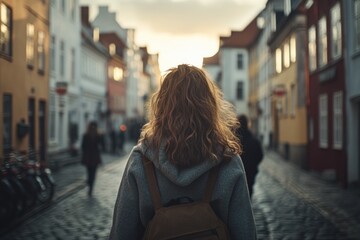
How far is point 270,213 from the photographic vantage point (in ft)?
36.8

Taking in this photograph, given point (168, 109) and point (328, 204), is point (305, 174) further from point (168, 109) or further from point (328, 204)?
point (168, 109)

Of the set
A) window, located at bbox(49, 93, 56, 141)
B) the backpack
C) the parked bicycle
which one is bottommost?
the parked bicycle

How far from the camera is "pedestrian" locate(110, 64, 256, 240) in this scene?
275 centimetres

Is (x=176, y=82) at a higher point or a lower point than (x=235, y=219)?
higher

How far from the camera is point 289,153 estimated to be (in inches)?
1123

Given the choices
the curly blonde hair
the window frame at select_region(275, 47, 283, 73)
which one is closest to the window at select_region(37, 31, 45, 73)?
the window frame at select_region(275, 47, 283, 73)

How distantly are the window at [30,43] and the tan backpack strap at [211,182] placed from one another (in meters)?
18.2

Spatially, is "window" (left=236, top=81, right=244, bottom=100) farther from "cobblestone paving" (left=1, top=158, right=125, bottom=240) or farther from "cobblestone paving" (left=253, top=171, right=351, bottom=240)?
"cobblestone paving" (left=1, top=158, right=125, bottom=240)

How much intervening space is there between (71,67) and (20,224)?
21.9 m

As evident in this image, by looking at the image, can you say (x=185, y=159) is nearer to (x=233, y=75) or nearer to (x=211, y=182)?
(x=211, y=182)

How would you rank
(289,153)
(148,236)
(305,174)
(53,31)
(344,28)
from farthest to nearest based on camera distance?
(289,153) < (53,31) < (305,174) < (344,28) < (148,236)

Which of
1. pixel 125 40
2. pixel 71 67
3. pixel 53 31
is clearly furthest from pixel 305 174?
pixel 125 40

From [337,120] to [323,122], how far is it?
7.24 feet

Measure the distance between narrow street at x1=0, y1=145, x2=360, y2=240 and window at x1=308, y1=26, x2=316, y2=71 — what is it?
5.53 meters
